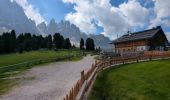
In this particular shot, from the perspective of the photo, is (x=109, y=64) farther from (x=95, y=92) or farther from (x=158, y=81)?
(x=95, y=92)

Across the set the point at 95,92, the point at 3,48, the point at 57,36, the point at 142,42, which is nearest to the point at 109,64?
the point at 95,92

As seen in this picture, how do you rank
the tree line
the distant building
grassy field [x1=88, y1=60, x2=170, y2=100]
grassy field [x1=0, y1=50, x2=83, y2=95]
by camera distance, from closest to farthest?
grassy field [x1=88, y1=60, x2=170, y2=100]
grassy field [x1=0, y1=50, x2=83, y2=95]
the distant building
the tree line

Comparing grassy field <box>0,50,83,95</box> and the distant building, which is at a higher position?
the distant building

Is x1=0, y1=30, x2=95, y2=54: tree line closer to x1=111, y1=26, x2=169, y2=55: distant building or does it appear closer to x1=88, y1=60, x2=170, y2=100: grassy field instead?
x1=111, y1=26, x2=169, y2=55: distant building

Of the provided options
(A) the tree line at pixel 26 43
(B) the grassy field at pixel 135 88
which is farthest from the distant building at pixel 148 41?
(A) the tree line at pixel 26 43

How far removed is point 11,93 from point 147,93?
11.5 m

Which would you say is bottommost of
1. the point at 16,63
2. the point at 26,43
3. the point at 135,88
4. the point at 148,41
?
the point at 135,88

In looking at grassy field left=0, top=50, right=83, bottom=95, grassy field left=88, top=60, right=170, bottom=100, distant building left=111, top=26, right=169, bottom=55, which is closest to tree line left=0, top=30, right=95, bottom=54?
grassy field left=0, top=50, right=83, bottom=95

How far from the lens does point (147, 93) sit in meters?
20.3

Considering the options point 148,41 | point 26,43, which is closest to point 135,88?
point 148,41

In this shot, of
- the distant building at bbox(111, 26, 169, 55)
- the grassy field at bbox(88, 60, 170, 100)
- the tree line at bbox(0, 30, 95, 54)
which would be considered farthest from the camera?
the tree line at bbox(0, 30, 95, 54)

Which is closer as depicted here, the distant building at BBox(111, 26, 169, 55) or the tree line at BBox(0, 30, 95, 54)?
the distant building at BBox(111, 26, 169, 55)

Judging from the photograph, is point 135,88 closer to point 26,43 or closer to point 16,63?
point 16,63

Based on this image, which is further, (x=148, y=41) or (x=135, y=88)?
(x=148, y=41)
